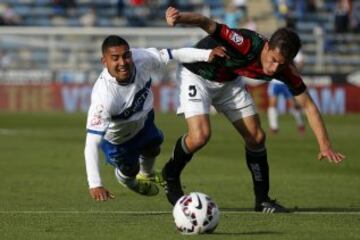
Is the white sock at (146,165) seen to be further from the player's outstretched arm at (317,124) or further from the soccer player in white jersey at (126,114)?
the player's outstretched arm at (317,124)

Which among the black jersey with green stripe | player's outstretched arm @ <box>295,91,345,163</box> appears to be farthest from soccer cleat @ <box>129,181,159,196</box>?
player's outstretched arm @ <box>295,91,345,163</box>

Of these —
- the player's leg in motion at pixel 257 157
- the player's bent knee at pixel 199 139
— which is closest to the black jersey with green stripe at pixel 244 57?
the player's leg in motion at pixel 257 157

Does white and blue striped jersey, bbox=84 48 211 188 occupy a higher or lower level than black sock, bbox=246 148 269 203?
higher

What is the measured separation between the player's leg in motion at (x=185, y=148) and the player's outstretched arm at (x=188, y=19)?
116 cm

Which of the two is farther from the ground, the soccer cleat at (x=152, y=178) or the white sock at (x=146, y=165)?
the white sock at (x=146, y=165)

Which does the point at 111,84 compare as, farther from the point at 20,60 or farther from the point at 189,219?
the point at 20,60

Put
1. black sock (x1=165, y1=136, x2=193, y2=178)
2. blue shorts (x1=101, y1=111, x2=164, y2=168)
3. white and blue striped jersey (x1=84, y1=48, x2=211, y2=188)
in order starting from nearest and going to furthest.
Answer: white and blue striped jersey (x1=84, y1=48, x2=211, y2=188) → black sock (x1=165, y1=136, x2=193, y2=178) → blue shorts (x1=101, y1=111, x2=164, y2=168)

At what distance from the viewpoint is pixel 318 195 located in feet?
46.9

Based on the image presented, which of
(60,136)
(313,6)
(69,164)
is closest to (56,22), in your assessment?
(313,6)

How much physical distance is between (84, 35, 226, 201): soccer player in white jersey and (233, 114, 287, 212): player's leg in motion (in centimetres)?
96

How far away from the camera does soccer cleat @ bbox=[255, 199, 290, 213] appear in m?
12.0

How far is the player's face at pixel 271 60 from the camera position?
1118cm

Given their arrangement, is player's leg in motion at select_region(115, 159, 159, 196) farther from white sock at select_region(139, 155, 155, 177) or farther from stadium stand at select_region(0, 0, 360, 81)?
stadium stand at select_region(0, 0, 360, 81)

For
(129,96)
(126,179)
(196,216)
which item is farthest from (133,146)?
(196,216)
